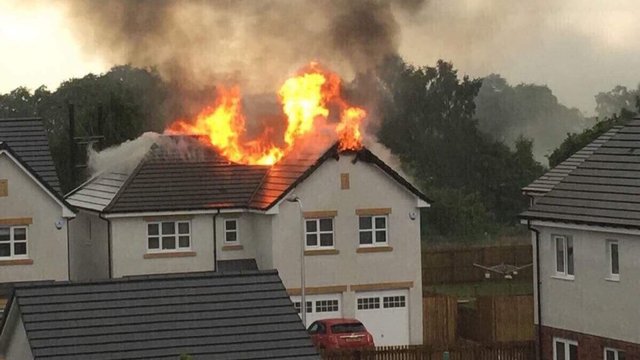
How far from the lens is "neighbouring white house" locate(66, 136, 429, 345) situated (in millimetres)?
63375

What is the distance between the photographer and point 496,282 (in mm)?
88500

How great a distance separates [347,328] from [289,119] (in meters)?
12.8

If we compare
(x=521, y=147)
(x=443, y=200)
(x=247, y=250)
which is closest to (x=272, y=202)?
(x=247, y=250)

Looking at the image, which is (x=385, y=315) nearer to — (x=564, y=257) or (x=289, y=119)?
(x=289, y=119)

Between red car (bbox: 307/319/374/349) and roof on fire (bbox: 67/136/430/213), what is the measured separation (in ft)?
24.1

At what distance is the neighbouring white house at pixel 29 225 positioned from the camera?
62062 millimetres

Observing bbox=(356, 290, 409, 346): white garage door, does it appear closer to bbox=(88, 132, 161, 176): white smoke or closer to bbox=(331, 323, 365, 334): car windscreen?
bbox=(331, 323, 365, 334): car windscreen

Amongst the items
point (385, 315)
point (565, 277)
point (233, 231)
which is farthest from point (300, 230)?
point (565, 277)

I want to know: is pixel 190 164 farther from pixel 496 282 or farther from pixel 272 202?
pixel 496 282

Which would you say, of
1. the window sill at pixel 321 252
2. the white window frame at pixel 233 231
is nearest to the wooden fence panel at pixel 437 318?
the window sill at pixel 321 252

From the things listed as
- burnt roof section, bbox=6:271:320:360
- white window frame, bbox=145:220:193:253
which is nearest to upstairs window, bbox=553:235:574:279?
burnt roof section, bbox=6:271:320:360

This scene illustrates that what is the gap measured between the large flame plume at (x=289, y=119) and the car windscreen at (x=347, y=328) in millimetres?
10707

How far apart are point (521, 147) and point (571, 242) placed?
61193 millimetres

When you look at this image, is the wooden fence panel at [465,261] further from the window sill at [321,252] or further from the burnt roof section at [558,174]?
the window sill at [321,252]
